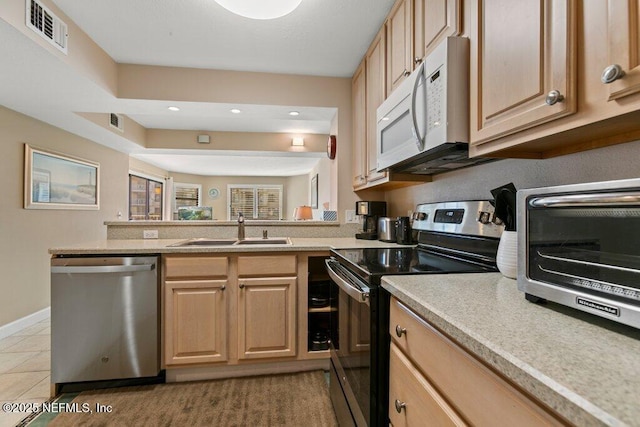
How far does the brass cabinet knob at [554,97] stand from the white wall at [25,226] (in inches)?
153

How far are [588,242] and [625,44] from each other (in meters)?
0.42

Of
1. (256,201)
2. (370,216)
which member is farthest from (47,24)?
(256,201)

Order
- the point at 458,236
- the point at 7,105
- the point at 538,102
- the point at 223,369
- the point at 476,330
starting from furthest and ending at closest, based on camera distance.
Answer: the point at 7,105 < the point at 223,369 < the point at 458,236 < the point at 538,102 < the point at 476,330

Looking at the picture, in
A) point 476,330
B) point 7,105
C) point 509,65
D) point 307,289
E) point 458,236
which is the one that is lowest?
point 307,289

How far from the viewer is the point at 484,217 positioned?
1302 mm

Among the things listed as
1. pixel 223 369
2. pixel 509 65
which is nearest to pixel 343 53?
pixel 509 65

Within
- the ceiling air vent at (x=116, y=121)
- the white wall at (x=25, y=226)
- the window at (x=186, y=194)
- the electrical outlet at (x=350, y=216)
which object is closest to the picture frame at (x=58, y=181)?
the white wall at (x=25, y=226)

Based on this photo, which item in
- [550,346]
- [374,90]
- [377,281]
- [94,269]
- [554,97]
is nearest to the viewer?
[550,346]

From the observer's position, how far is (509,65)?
0.87m

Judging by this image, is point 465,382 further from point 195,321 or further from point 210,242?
point 210,242

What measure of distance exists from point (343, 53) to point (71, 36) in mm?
1803

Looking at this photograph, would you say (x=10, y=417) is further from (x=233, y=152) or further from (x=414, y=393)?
(x=233, y=152)

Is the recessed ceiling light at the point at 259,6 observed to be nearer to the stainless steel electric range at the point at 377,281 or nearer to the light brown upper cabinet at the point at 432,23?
the light brown upper cabinet at the point at 432,23

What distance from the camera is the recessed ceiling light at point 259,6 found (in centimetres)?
130
